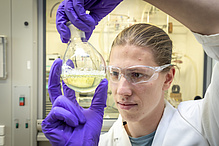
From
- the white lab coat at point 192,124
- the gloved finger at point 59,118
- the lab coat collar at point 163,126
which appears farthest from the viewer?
the lab coat collar at point 163,126

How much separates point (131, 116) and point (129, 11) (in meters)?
2.09

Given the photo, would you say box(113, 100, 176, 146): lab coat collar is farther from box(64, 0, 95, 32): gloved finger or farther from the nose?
box(64, 0, 95, 32): gloved finger

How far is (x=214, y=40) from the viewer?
0.49m

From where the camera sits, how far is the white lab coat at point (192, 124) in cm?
70

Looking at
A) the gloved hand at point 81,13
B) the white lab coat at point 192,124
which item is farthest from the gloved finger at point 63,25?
the white lab coat at point 192,124

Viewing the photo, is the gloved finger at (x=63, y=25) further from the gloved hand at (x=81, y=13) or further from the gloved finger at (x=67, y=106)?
the gloved finger at (x=67, y=106)

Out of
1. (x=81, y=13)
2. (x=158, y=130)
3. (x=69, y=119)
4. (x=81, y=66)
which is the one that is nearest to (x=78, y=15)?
(x=81, y=13)

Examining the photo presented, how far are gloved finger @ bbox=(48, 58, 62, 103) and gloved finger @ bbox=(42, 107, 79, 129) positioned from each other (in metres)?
0.13

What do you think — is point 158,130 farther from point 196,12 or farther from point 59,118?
point 196,12

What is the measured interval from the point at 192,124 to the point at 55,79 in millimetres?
660

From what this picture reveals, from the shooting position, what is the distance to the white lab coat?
27.5 inches

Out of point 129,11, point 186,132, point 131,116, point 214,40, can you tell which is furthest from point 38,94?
point 214,40

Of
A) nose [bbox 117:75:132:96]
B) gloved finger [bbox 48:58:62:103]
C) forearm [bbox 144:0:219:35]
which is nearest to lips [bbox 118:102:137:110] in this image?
nose [bbox 117:75:132:96]

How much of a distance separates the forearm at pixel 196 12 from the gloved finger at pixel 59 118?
0.56 m
